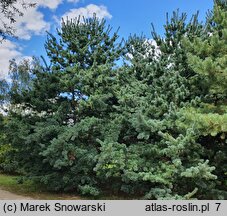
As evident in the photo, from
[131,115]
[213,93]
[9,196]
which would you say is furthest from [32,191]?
[213,93]

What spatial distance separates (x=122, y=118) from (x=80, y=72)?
1.90 m

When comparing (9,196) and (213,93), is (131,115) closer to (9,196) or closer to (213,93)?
(213,93)

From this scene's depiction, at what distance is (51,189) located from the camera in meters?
11.0

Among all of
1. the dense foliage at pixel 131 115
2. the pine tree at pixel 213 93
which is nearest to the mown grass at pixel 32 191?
the dense foliage at pixel 131 115

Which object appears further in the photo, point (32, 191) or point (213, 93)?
point (32, 191)

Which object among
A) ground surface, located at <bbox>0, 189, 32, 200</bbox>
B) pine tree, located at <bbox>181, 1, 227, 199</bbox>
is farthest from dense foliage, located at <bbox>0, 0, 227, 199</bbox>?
ground surface, located at <bbox>0, 189, 32, 200</bbox>

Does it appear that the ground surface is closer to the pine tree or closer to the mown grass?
the mown grass

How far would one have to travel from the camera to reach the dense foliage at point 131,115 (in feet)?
29.1

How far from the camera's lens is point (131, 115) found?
9.98 m

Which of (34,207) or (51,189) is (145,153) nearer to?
(51,189)

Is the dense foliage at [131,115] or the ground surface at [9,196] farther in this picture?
the ground surface at [9,196]

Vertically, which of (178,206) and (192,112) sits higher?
(192,112)

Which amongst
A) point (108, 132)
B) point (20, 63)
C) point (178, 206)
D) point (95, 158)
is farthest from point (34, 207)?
point (20, 63)

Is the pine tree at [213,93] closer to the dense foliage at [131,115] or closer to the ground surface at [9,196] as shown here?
the dense foliage at [131,115]
